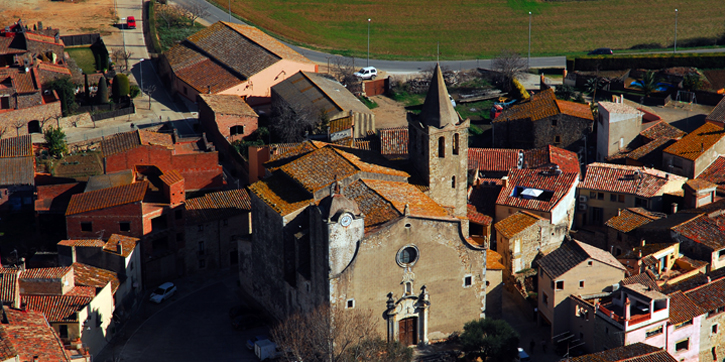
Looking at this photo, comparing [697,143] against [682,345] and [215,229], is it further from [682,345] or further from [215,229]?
[215,229]

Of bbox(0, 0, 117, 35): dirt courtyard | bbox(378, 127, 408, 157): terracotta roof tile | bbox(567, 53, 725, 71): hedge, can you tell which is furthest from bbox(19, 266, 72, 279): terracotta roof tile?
bbox(567, 53, 725, 71): hedge

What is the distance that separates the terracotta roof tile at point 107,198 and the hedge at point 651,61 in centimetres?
6113

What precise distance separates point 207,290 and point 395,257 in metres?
21.0

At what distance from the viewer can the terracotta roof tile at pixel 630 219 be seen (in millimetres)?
82938

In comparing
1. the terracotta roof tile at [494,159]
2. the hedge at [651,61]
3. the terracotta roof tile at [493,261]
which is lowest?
the terracotta roof tile at [493,261]

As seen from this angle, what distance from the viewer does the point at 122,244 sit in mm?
78000

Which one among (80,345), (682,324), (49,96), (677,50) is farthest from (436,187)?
(677,50)

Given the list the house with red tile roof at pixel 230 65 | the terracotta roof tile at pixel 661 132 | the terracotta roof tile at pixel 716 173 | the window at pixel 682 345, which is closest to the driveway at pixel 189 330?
the window at pixel 682 345

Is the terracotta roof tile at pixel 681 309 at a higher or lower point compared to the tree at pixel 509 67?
lower

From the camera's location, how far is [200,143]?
9538 centimetres

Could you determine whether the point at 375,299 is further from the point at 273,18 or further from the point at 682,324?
the point at 273,18

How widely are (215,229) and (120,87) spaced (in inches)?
1195

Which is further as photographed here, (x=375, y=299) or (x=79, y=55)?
(x=79, y=55)

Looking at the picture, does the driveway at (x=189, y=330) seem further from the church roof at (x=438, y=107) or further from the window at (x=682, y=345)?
the window at (x=682, y=345)
